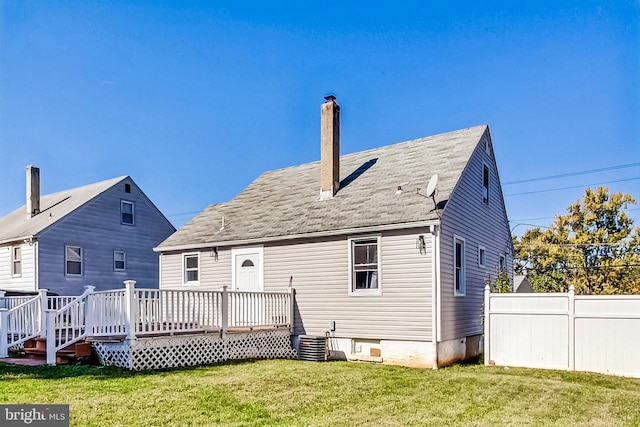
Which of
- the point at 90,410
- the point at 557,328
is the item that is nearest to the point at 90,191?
the point at 90,410

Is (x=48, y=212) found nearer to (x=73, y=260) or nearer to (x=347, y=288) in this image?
(x=73, y=260)

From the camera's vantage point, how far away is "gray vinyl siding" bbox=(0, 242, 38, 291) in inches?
803

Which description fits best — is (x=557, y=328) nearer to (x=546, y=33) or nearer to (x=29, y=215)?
(x=546, y=33)

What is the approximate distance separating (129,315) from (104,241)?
1404 centimetres

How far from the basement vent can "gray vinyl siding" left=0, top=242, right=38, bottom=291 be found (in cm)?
1292

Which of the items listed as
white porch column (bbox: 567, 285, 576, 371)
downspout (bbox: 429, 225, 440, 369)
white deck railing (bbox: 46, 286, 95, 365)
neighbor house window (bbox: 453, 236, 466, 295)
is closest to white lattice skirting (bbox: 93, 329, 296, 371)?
white deck railing (bbox: 46, 286, 95, 365)

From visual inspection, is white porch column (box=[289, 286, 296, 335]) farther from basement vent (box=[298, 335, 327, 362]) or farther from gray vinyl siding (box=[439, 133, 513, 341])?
gray vinyl siding (box=[439, 133, 513, 341])

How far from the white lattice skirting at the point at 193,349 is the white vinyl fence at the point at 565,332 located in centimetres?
506

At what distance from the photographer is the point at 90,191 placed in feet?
78.6

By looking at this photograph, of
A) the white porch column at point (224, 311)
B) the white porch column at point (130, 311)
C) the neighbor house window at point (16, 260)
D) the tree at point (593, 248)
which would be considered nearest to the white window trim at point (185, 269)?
A: the white porch column at point (224, 311)

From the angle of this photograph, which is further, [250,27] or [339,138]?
[250,27]

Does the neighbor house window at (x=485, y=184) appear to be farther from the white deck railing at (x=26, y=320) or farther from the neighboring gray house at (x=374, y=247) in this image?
the white deck railing at (x=26, y=320)

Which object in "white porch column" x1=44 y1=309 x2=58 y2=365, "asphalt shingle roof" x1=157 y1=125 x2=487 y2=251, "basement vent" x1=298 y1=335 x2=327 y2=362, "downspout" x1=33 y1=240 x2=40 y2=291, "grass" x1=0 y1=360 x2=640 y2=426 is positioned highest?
"asphalt shingle roof" x1=157 y1=125 x2=487 y2=251

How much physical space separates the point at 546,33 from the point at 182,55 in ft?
37.0
